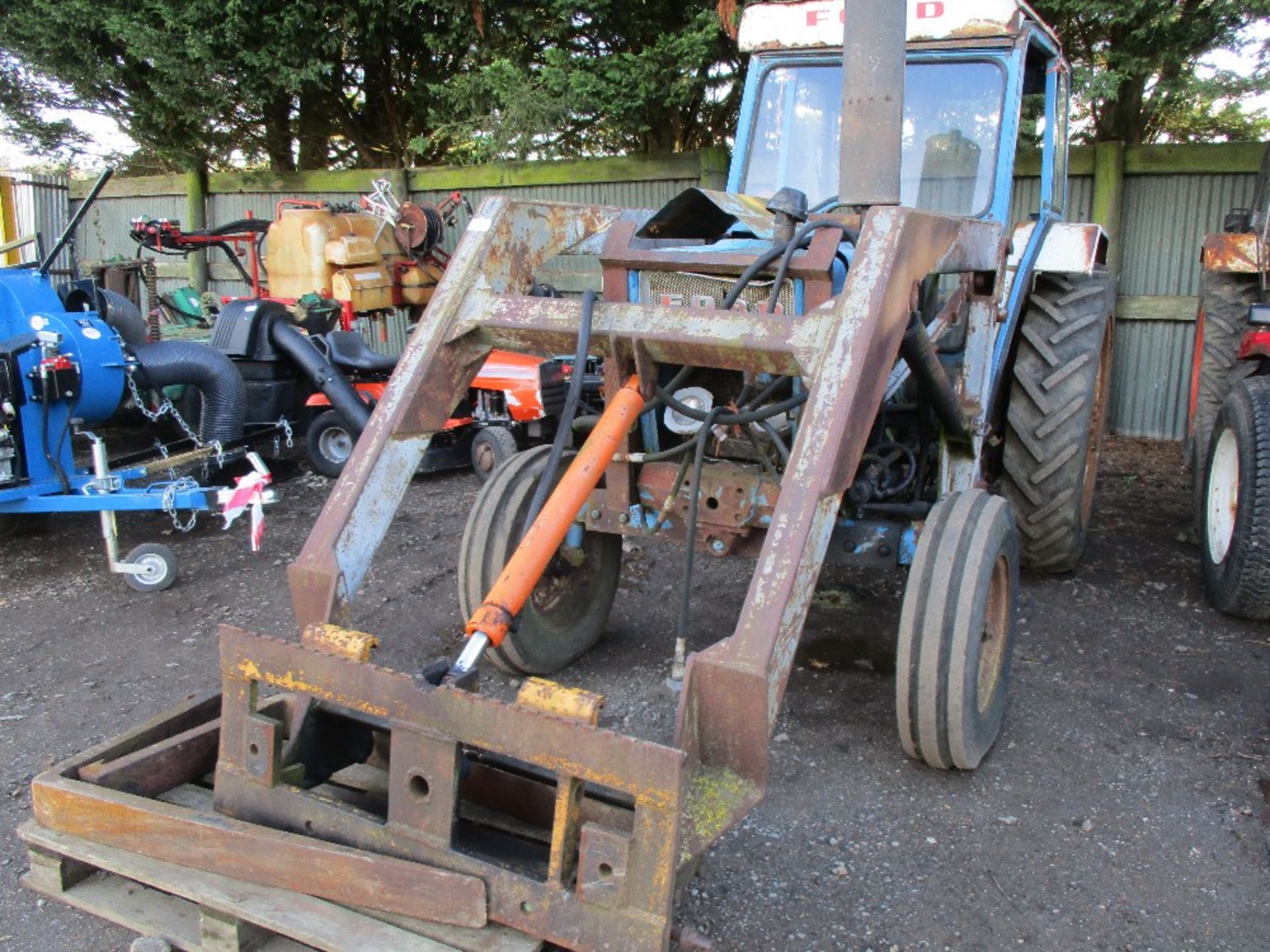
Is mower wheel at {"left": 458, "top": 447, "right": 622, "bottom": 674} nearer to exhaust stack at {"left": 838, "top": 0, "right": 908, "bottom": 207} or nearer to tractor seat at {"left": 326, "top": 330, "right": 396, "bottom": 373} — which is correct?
exhaust stack at {"left": 838, "top": 0, "right": 908, "bottom": 207}

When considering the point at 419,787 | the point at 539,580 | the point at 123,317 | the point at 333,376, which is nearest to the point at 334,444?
the point at 333,376

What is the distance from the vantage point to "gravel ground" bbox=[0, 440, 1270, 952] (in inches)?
106

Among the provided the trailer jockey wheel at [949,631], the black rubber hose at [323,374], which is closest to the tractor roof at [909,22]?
the trailer jockey wheel at [949,631]

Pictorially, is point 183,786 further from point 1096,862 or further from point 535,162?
point 535,162

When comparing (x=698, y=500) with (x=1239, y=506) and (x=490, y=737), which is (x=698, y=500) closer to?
(x=490, y=737)

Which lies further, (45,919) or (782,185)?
(782,185)

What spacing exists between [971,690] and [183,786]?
6.82ft

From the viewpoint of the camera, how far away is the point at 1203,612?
4.66 meters

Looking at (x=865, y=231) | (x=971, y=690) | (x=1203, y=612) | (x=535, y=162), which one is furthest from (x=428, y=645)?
(x=535, y=162)

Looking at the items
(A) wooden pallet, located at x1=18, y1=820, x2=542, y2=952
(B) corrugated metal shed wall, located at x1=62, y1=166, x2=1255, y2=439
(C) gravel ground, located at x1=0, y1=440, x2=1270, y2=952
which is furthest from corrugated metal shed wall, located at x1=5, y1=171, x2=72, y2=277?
(A) wooden pallet, located at x1=18, y1=820, x2=542, y2=952

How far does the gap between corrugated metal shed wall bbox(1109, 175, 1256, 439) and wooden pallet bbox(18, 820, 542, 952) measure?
274 inches

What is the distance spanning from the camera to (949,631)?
9.81 ft

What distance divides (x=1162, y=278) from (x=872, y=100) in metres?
5.77

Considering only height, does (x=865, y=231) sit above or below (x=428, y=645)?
above
